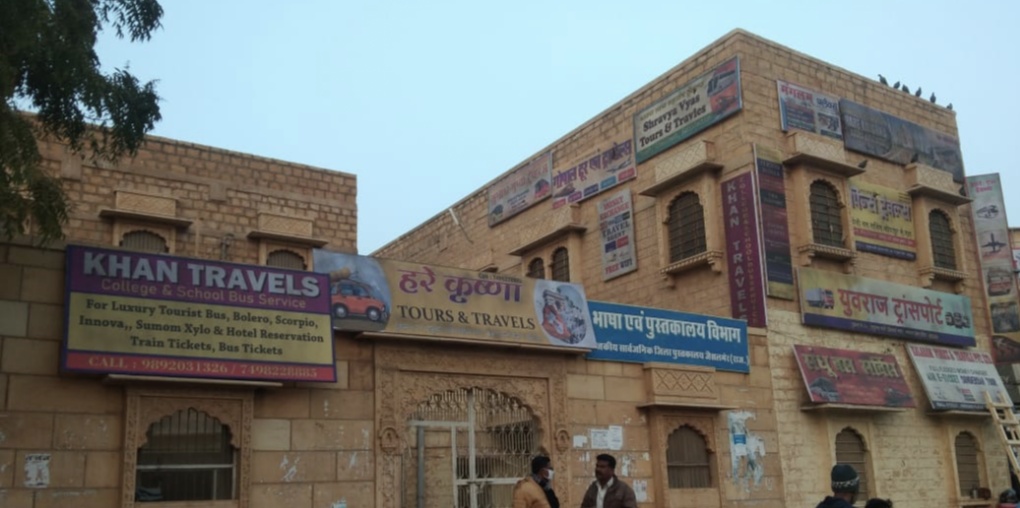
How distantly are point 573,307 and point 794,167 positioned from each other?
5.99 meters

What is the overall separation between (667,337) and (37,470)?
7.90 metres

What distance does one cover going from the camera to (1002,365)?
18234mm

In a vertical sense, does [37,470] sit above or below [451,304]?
below

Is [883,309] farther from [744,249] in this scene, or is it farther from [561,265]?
[561,265]

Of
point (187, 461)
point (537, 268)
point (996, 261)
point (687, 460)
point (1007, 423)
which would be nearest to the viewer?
point (187, 461)

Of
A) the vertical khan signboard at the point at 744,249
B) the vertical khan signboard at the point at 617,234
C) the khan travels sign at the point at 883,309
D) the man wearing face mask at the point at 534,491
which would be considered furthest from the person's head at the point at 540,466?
the vertical khan signboard at the point at 617,234

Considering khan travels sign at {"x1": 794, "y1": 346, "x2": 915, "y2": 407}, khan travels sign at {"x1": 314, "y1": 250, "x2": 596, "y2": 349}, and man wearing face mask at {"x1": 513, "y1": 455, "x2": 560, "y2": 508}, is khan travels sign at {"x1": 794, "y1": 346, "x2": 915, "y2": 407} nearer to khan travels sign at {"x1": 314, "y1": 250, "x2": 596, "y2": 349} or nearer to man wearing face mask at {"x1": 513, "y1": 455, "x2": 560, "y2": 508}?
khan travels sign at {"x1": 314, "y1": 250, "x2": 596, "y2": 349}

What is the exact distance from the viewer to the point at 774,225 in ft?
50.1

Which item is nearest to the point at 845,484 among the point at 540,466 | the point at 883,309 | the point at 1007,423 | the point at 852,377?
the point at 540,466

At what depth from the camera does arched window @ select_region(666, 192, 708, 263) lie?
16219 mm

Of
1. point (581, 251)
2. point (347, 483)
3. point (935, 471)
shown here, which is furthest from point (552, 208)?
point (347, 483)

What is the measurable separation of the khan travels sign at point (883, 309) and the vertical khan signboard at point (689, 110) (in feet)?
10.3

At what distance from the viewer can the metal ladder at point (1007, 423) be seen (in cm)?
1582

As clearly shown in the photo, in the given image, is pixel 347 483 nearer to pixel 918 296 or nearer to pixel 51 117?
pixel 51 117
